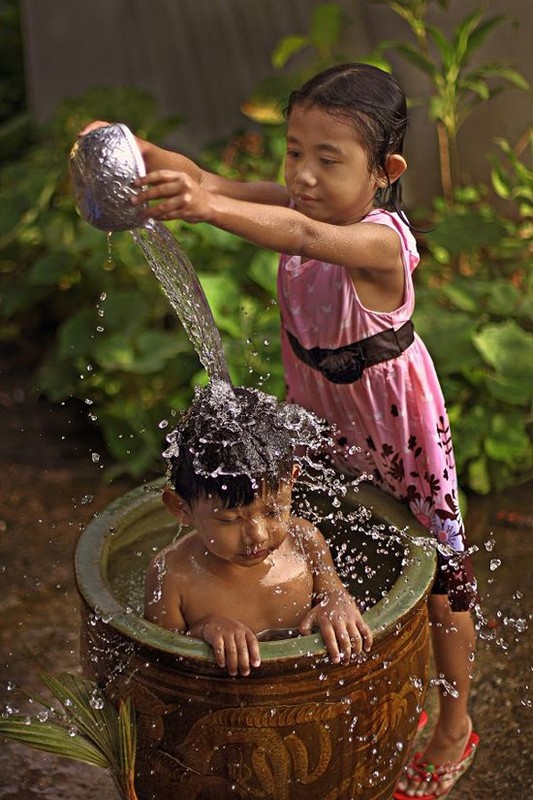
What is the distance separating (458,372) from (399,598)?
2082 millimetres

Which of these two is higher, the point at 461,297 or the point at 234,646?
the point at 234,646

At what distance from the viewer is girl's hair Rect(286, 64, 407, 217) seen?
99.3 inches

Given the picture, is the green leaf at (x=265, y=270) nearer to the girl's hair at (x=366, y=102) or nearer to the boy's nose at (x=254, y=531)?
the girl's hair at (x=366, y=102)

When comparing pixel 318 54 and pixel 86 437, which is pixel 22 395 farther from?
pixel 318 54

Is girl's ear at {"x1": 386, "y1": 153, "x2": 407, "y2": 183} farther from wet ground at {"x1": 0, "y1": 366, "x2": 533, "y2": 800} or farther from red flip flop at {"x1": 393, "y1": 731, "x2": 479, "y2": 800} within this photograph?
red flip flop at {"x1": 393, "y1": 731, "x2": 479, "y2": 800}

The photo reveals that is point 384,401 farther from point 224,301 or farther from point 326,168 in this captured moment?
point 224,301

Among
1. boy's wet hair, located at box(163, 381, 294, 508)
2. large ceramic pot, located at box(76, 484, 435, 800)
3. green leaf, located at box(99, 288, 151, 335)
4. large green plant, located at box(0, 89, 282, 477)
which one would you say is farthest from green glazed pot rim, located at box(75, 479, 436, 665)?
green leaf, located at box(99, 288, 151, 335)

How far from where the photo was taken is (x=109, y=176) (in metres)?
2.22

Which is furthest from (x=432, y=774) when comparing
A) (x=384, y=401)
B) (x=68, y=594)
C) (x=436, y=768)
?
(x=68, y=594)

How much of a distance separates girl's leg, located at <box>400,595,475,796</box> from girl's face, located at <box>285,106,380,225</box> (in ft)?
3.13

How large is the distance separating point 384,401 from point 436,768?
3.17 ft

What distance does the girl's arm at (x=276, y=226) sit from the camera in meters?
2.14

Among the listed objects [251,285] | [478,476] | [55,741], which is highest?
[55,741]

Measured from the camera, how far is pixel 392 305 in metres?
2.70
